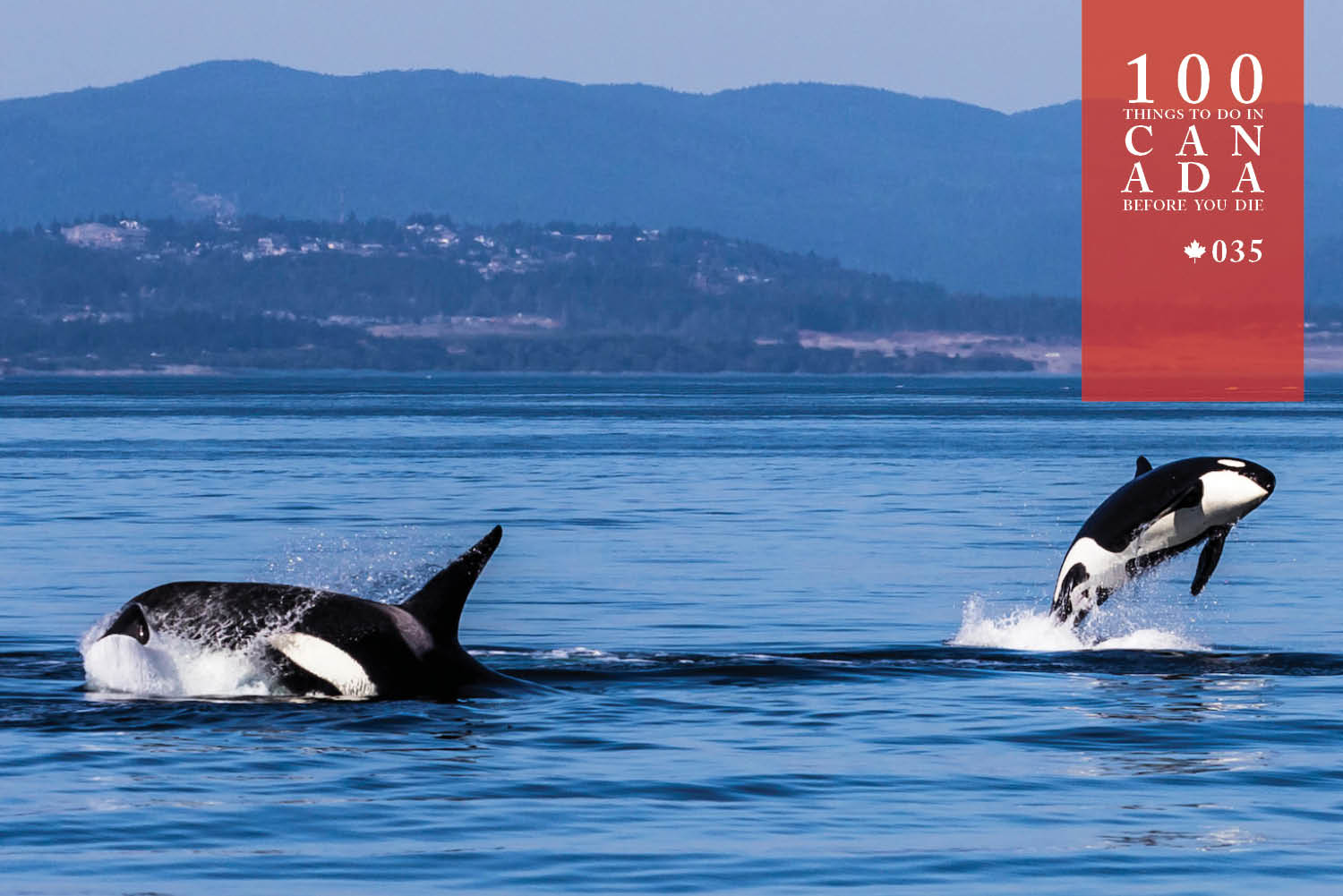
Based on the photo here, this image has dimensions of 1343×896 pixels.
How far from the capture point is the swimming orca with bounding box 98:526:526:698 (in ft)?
62.1

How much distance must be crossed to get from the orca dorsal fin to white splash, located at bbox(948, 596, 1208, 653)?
8336mm

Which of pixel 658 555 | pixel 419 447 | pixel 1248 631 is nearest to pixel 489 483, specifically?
pixel 658 555

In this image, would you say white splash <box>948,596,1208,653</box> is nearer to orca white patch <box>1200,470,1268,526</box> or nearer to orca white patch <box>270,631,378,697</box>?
orca white patch <box>1200,470,1268,526</box>

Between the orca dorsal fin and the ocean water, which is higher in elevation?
the orca dorsal fin

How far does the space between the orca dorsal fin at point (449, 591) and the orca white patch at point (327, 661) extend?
0.68 metres

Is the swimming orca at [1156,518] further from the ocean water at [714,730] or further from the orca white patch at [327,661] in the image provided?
the orca white patch at [327,661]

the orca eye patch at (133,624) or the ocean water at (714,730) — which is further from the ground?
the orca eye patch at (133,624)

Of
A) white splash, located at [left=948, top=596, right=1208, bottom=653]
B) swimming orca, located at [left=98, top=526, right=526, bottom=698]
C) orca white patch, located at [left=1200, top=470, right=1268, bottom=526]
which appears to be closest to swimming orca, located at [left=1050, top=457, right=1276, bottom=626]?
orca white patch, located at [left=1200, top=470, right=1268, bottom=526]

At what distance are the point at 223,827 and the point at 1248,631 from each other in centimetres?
1736

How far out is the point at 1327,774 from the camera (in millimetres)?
18188

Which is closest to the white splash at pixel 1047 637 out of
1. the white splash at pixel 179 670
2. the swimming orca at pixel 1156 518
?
the swimming orca at pixel 1156 518

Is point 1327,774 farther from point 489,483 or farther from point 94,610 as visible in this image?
point 489,483

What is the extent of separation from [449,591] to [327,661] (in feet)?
4.10

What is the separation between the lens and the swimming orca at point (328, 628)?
1892cm
